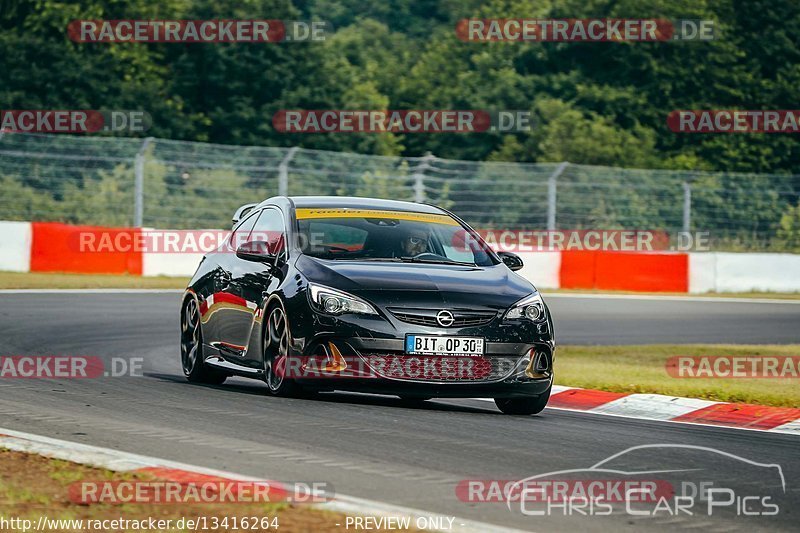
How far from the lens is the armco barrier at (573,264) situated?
26047 millimetres

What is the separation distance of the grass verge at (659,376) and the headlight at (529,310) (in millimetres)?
2119

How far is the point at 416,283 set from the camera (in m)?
10.0

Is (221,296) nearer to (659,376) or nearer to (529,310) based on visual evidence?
(529,310)

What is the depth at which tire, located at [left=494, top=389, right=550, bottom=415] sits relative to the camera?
10.4 m

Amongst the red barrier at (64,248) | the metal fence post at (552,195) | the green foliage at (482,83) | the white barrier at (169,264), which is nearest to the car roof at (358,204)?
the red barrier at (64,248)

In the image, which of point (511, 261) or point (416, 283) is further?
point (511, 261)

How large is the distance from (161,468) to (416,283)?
3415 mm

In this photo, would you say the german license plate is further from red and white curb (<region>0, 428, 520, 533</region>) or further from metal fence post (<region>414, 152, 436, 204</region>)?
metal fence post (<region>414, 152, 436, 204</region>)

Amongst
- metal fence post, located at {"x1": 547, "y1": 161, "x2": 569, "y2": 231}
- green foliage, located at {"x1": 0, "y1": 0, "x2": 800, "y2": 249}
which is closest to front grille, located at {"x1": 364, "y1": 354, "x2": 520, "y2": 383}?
metal fence post, located at {"x1": 547, "y1": 161, "x2": 569, "y2": 231}

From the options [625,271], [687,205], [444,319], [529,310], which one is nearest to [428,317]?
[444,319]

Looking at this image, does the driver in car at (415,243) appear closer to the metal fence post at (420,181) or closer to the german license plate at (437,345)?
the german license plate at (437,345)

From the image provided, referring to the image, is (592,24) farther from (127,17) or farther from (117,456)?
(117,456)

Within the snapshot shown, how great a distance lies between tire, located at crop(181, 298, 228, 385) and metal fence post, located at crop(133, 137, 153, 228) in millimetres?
16140

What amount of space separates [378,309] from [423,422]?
874 millimetres
